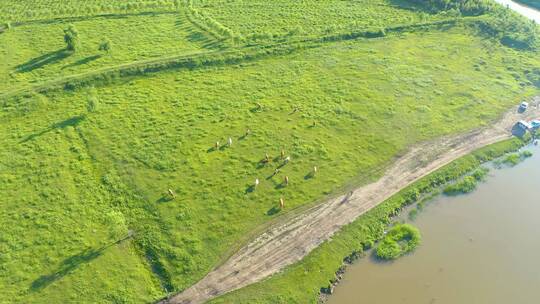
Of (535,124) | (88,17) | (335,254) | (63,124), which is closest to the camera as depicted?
(335,254)

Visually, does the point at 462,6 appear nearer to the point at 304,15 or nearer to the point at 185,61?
the point at 304,15

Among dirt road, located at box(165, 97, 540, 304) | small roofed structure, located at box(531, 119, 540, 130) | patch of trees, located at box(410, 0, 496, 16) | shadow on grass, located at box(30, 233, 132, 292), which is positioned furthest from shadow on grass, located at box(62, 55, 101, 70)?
small roofed structure, located at box(531, 119, 540, 130)

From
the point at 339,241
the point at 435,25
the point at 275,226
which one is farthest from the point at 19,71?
the point at 435,25

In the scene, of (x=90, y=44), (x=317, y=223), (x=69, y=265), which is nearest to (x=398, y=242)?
(x=317, y=223)

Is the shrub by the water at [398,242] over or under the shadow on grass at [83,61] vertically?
under

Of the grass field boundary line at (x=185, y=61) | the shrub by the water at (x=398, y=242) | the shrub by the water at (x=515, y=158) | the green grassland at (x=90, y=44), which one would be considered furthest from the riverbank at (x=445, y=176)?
the green grassland at (x=90, y=44)

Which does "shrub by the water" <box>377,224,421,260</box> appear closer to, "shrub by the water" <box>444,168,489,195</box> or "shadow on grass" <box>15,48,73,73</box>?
"shrub by the water" <box>444,168,489,195</box>

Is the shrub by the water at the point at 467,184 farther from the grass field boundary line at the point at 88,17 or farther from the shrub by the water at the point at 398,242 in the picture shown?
Result: the grass field boundary line at the point at 88,17
